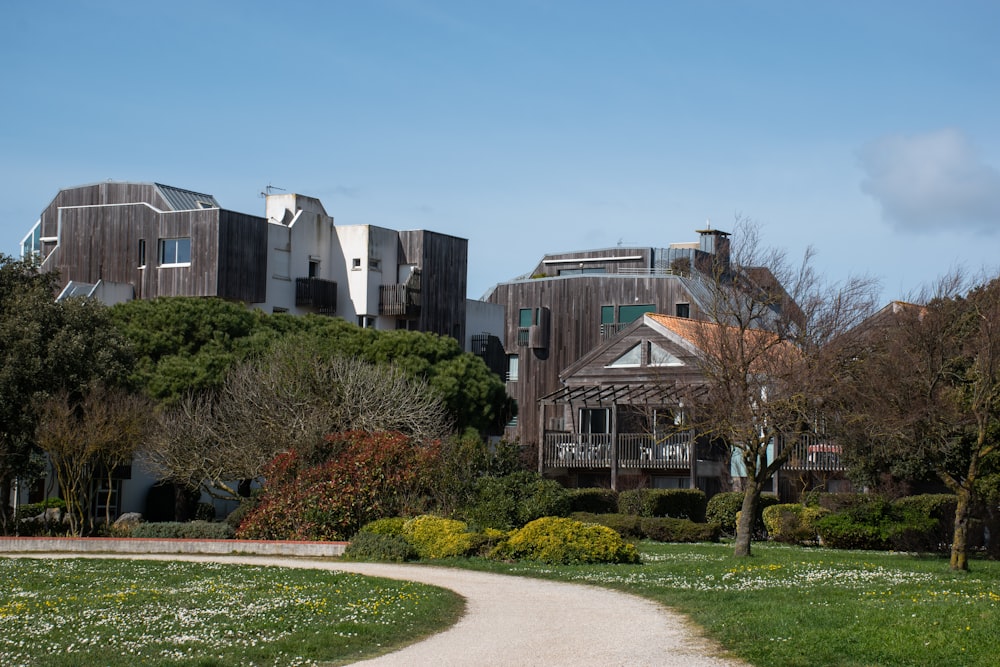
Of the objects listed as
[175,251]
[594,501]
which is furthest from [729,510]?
Result: [175,251]

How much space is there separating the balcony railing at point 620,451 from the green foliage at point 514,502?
1412 cm

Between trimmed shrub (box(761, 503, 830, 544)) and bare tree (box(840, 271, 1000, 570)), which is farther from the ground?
bare tree (box(840, 271, 1000, 570))

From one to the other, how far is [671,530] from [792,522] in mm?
3327

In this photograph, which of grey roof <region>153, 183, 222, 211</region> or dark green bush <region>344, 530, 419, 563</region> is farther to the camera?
grey roof <region>153, 183, 222, 211</region>

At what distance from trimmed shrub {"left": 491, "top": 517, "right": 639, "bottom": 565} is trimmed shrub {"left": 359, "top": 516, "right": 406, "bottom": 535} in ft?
10.1

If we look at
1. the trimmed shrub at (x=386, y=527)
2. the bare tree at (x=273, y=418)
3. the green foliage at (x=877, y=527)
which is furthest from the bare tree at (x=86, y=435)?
the green foliage at (x=877, y=527)

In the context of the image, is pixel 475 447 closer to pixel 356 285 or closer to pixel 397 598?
pixel 397 598

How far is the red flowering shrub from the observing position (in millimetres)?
29234

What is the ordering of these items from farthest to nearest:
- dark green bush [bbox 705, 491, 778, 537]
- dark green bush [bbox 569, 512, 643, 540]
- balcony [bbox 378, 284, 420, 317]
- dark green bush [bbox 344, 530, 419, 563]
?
balcony [bbox 378, 284, 420, 317] < dark green bush [bbox 705, 491, 778, 537] < dark green bush [bbox 569, 512, 643, 540] < dark green bush [bbox 344, 530, 419, 563]

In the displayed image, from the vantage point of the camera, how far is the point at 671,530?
32.3 meters

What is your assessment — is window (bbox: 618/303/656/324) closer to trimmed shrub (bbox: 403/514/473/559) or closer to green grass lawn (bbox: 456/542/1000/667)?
green grass lawn (bbox: 456/542/1000/667)

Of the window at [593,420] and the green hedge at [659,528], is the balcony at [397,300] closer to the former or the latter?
the window at [593,420]

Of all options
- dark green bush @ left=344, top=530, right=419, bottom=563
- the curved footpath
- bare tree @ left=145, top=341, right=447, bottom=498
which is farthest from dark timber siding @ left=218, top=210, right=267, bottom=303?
the curved footpath

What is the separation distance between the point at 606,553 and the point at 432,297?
38.2 meters
